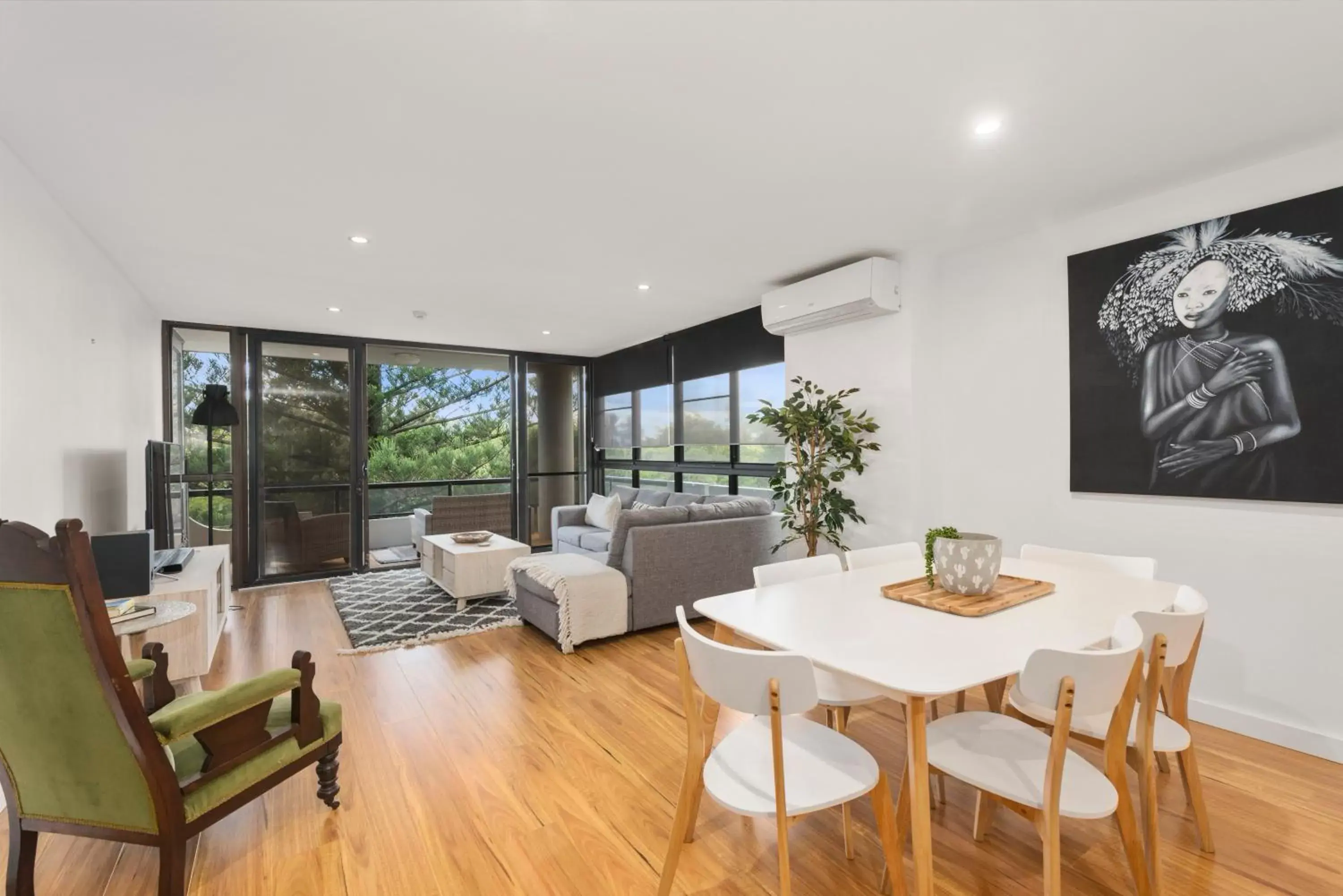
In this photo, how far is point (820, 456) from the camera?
3.80 m

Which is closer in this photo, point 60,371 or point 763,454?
point 60,371

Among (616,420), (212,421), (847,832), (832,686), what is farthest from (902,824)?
(212,421)

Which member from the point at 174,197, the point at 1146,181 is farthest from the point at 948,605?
the point at 174,197

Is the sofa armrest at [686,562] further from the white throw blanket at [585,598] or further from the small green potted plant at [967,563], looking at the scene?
the small green potted plant at [967,563]

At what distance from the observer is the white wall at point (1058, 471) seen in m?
2.40

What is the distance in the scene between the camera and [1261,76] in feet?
6.15

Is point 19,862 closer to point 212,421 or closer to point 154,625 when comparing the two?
point 154,625

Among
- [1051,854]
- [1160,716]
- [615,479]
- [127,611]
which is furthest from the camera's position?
[615,479]

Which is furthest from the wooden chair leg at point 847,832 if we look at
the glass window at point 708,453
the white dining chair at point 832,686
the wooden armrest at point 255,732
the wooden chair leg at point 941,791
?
the glass window at point 708,453

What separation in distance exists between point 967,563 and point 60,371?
388 cm

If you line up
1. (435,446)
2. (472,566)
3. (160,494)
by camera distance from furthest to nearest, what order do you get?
1. (435,446)
2. (472,566)
3. (160,494)

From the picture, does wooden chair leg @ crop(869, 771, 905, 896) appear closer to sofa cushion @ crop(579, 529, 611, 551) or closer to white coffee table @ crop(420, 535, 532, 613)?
white coffee table @ crop(420, 535, 532, 613)

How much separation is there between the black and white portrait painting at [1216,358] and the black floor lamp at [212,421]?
6182 mm

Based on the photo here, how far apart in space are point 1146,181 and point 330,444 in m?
6.56
